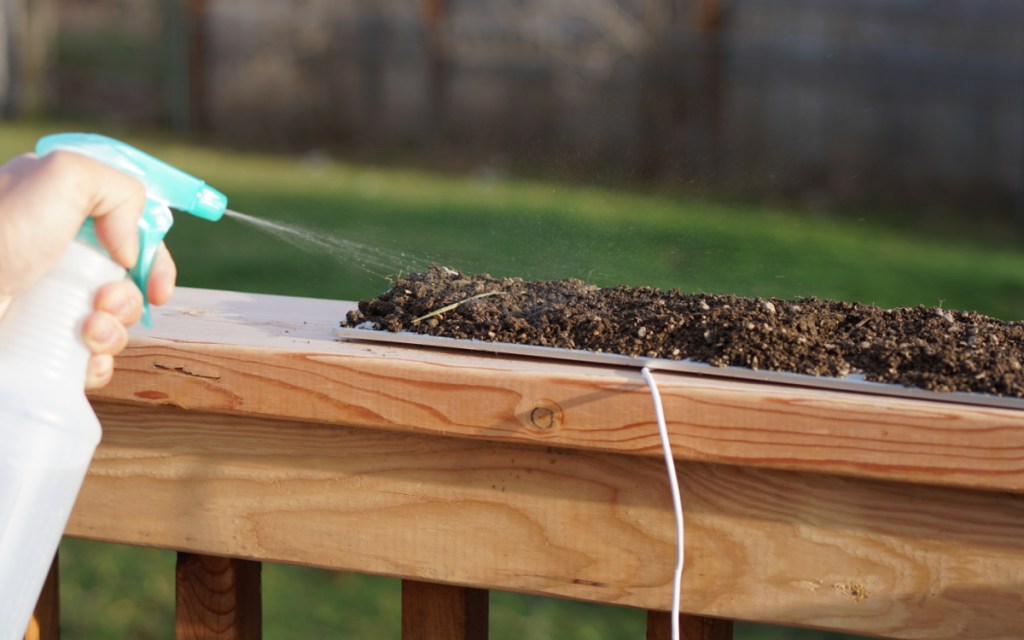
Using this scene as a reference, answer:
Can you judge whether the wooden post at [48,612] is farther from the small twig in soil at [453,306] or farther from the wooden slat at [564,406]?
the small twig in soil at [453,306]

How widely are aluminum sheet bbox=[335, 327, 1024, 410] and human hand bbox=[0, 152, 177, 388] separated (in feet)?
1.25

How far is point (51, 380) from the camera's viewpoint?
42.7 inches

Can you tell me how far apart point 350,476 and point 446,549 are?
143mm

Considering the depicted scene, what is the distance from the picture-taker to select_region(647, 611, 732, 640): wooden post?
1441 millimetres

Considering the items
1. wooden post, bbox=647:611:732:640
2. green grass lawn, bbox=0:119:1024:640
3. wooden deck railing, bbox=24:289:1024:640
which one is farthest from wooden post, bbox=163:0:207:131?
wooden post, bbox=647:611:732:640

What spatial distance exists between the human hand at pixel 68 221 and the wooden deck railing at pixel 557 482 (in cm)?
25

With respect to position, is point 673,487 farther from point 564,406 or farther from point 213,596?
point 213,596

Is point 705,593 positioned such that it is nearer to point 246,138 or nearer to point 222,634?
point 222,634

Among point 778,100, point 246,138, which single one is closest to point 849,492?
point 778,100

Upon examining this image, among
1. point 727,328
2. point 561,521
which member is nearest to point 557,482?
point 561,521

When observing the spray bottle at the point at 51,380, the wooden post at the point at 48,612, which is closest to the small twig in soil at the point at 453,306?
the spray bottle at the point at 51,380

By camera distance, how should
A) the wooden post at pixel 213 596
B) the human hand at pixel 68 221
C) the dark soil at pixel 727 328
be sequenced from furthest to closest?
the wooden post at pixel 213 596, the dark soil at pixel 727 328, the human hand at pixel 68 221

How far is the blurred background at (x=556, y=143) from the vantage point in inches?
68.8

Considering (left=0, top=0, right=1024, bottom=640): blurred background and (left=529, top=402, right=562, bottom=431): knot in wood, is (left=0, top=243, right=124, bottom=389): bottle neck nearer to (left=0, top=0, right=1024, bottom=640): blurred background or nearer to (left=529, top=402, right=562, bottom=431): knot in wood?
(left=529, top=402, right=562, bottom=431): knot in wood
